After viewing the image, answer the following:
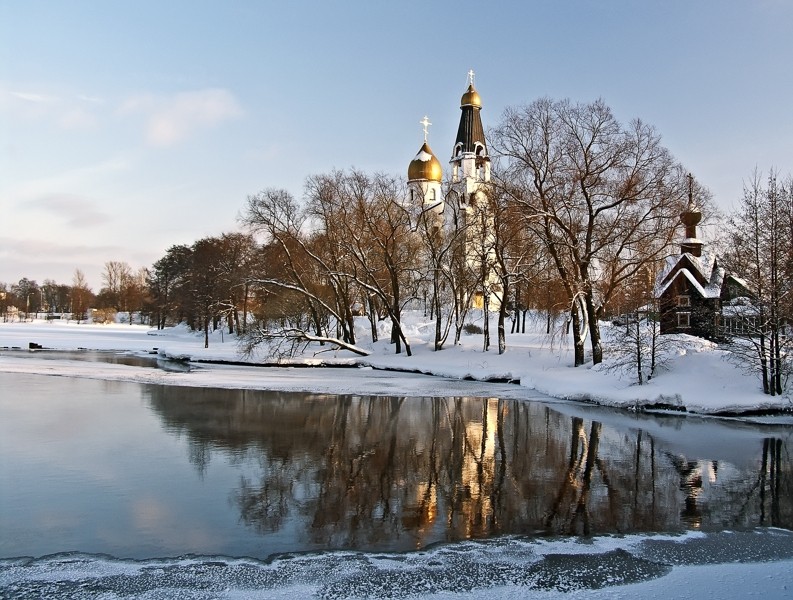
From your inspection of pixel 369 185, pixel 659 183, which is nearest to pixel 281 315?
pixel 369 185

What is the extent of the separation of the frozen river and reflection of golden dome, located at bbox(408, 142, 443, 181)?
4490 centimetres

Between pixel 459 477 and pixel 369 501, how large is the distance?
96.5 inches

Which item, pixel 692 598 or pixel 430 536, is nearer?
pixel 692 598

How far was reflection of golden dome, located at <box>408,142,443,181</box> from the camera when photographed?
6197 centimetres

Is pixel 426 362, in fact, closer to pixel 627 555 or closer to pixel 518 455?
pixel 518 455

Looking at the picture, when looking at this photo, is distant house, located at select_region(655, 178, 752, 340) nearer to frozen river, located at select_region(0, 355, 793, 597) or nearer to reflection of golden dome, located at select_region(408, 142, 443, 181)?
frozen river, located at select_region(0, 355, 793, 597)

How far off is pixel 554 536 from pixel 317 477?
4.60 m

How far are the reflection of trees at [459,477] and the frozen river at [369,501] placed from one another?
0.18 ft

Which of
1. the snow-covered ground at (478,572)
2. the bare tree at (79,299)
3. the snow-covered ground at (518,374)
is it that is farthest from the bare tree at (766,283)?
the bare tree at (79,299)

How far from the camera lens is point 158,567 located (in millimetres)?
7656

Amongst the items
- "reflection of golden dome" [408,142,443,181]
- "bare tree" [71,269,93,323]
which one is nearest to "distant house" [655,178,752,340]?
"reflection of golden dome" [408,142,443,181]

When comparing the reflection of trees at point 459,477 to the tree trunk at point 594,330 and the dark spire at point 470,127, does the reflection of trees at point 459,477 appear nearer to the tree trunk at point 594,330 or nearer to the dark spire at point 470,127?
the tree trunk at point 594,330

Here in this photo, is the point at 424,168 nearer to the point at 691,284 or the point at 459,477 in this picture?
the point at 691,284

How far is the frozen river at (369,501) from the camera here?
768 cm
